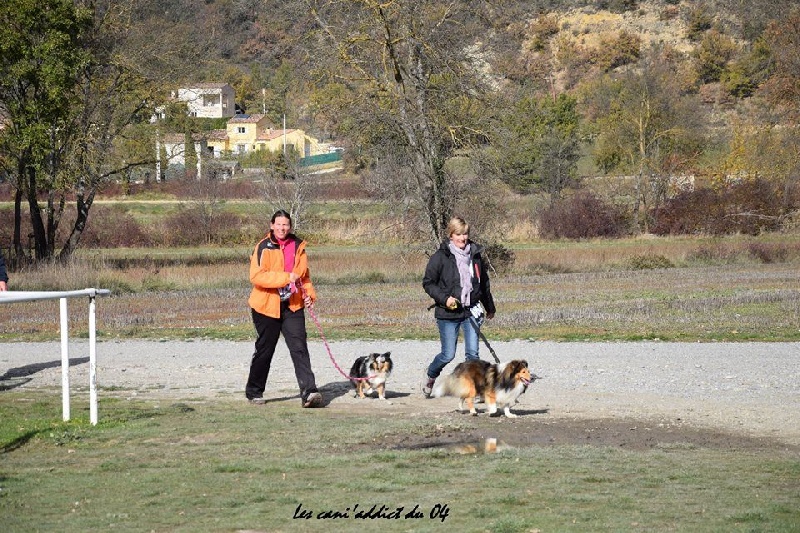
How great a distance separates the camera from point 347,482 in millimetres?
8539

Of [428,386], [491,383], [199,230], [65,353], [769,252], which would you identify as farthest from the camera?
[199,230]

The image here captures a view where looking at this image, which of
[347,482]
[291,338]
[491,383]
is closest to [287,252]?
[291,338]

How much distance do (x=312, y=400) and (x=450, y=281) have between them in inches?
78.7

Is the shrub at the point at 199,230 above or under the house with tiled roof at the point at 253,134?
under

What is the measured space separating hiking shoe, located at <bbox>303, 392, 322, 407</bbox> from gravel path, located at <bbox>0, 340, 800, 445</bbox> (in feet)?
1.03

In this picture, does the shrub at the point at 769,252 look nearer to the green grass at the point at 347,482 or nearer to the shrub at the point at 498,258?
the shrub at the point at 498,258

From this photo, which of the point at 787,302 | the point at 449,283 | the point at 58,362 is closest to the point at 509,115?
the point at 787,302

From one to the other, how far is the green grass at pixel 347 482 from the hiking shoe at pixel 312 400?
1145 mm

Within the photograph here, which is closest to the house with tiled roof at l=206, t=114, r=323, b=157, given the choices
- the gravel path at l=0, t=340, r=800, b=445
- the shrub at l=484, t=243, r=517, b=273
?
the shrub at l=484, t=243, r=517, b=273

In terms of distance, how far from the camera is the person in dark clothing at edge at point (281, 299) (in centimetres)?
1234

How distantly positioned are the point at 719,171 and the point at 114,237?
30294mm

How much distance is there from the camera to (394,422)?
37.4 feet

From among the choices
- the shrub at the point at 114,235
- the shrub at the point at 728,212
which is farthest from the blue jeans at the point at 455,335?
the shrub at the point at 728,212

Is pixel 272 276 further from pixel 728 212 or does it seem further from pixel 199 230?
pixel 728 212
